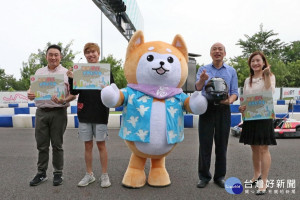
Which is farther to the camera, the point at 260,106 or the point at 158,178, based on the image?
the point at 158,178

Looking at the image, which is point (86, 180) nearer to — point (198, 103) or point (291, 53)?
point (198, 103)

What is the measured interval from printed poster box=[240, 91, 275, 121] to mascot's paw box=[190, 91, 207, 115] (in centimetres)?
59

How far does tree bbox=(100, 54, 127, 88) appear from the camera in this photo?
24938mm

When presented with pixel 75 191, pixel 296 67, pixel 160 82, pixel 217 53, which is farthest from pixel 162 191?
pixel 296 67

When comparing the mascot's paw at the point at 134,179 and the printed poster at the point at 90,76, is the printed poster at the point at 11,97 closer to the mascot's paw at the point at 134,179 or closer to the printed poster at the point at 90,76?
the printed poster at the point at 90,76

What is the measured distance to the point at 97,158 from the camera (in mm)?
5348

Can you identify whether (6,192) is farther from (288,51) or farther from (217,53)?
(288,51)

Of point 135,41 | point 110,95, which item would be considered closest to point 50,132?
point 110,95

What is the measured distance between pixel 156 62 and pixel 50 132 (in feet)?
5.90

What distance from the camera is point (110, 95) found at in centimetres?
331

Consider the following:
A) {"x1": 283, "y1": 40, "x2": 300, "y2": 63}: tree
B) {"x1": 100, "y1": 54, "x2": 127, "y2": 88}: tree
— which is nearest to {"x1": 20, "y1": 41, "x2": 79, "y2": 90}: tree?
{"x1": 100, "y1": 54, "x2": 127, "y2": 88}: tree

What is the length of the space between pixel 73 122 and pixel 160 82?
6990mm

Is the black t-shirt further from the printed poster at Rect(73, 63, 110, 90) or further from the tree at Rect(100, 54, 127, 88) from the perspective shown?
the tree at Rect(100, 54, 127, 88)

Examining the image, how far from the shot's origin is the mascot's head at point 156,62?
3412 mm
